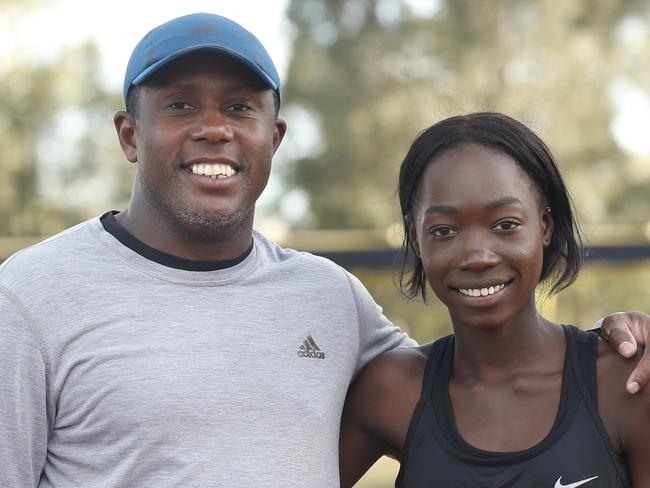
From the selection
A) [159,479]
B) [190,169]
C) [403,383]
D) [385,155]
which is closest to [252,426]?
[159,479]

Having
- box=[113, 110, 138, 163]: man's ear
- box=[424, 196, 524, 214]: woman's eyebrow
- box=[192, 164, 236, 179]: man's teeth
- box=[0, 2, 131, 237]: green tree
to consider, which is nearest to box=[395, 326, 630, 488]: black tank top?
box=[424, 196, 524, 214]: woman's eyebrow

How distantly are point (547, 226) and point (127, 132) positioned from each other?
117cm

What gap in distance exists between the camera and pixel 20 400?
94.3 inches

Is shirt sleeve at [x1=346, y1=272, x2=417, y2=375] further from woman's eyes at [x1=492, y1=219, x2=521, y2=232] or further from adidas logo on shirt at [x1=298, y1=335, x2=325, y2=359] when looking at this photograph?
woman's eyes at [x1=492, y1=219, x2=521, y2=232]

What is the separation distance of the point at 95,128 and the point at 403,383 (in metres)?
18.6

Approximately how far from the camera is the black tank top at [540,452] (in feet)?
8.01

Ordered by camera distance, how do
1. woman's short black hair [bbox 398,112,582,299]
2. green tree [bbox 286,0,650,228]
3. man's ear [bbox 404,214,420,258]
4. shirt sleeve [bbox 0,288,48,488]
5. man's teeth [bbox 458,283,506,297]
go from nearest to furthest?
shirt sleeve [bbox 0,288,48,488] → man's teeth [bbox 458,283,506,297] → woman's short black hair [bbox 398,112,582,299] → man's ear [bbox 404,214,420,258] → green tree [bbox 286,0,650,228]

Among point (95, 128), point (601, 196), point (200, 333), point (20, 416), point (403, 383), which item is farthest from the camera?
point (95, 128)

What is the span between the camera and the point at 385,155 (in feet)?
63.4

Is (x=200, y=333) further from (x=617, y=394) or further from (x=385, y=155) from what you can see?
(x=385, y=155)

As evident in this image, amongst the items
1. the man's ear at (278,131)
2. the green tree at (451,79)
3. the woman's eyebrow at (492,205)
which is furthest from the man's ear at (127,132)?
the green tree at (451,79)

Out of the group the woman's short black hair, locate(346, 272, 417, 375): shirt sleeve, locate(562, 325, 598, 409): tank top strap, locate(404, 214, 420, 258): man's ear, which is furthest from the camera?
locate(346, 272, 417, 375): shirt sleeve

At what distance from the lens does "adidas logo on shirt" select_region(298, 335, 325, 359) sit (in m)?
2.73

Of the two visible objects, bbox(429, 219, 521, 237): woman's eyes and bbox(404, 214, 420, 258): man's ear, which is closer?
bbox(429, 219, 521, 237): woman's eyes
